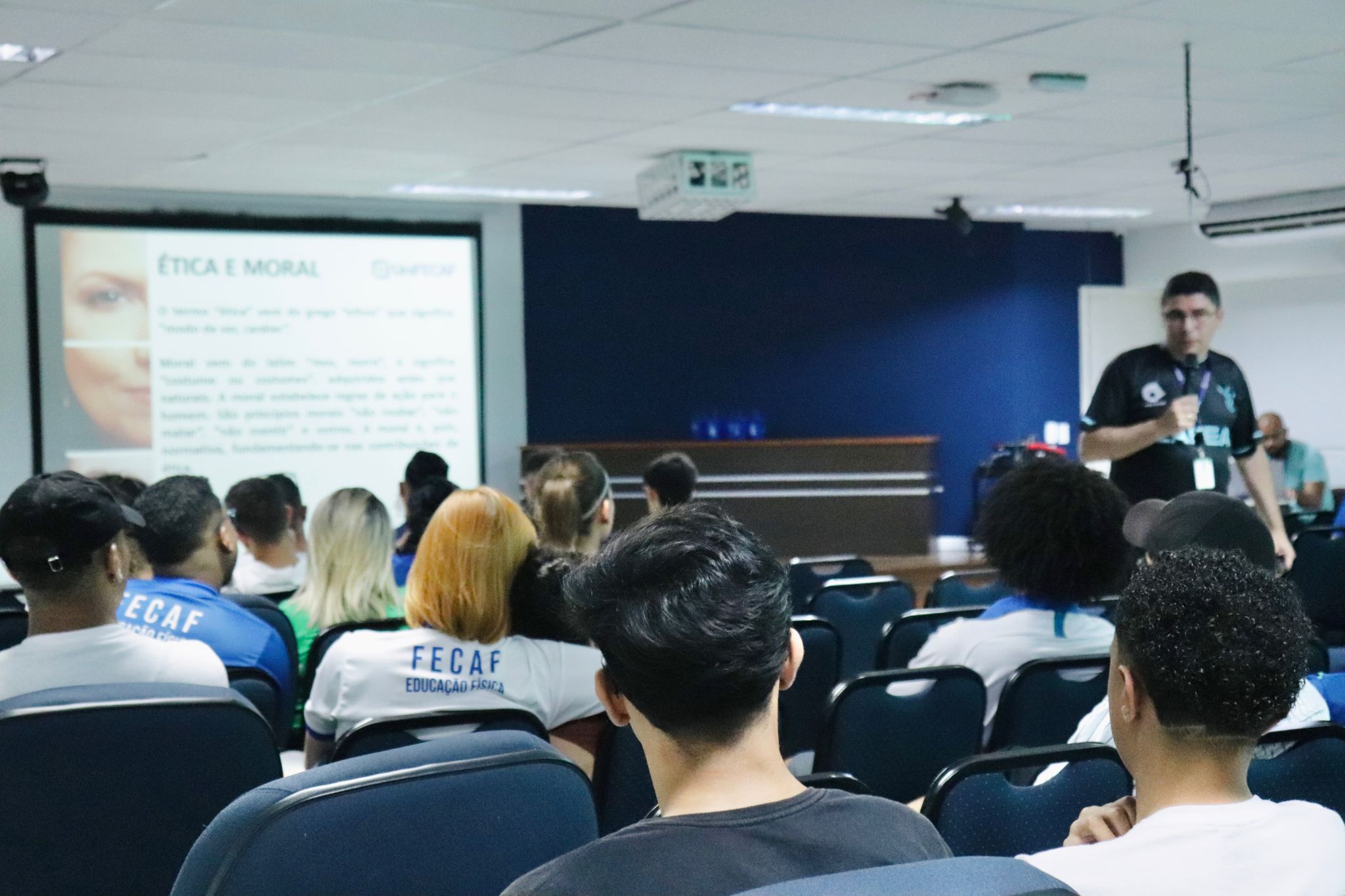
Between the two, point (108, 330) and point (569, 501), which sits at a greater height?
point (108, 330)

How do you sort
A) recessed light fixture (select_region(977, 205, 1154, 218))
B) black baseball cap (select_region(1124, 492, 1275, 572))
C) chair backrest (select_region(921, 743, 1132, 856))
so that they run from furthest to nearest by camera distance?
recessed light fixture (select_region(977, 205, 1154, 218)), black baseball cap (select_region(1124, 492, 1275, 572)), chair backrest (select_region(921, 743, 1132, 856))

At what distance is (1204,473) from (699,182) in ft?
11.3

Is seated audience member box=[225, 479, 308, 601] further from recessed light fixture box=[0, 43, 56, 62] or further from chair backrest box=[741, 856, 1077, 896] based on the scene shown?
chair backrest box=[741, 856, 1077, 896]

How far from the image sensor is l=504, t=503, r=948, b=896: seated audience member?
3.90 ft

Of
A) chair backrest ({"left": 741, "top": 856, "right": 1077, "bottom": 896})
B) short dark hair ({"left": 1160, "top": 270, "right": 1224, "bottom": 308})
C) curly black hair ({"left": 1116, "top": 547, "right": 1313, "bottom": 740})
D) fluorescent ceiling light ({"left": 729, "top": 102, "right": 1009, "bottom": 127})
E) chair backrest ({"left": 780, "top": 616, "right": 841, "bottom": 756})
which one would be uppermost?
fluorescent ceiling light ({"left": 729, "top": 102, "right": 1009, "bottom": 127})

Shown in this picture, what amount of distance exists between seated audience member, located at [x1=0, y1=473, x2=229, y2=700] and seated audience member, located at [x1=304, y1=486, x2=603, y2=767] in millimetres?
249

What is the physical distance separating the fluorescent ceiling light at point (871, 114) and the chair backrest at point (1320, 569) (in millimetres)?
2416

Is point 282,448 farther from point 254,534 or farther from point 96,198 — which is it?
point 254,534

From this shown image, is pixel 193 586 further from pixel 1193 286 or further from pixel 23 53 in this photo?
pixel 1193 286

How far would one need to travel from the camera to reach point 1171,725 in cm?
144

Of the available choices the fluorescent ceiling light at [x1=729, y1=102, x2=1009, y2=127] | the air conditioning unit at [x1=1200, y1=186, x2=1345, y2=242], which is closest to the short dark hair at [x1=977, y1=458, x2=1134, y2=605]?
the fluorescent ceiling light at [x1=729, y1=102, x2=1009, y2=127]

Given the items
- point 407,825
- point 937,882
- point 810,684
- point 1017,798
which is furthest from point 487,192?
point 937,882

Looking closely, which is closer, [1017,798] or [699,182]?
[1017,798]

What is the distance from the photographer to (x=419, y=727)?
2.27 m
